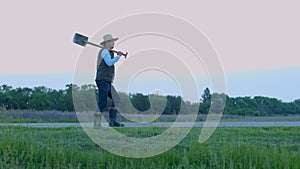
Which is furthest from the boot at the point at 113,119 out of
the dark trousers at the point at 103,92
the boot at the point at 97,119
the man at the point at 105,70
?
the boot at the point at 97,119

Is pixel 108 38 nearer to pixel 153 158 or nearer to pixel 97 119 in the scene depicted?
pixel 97 119

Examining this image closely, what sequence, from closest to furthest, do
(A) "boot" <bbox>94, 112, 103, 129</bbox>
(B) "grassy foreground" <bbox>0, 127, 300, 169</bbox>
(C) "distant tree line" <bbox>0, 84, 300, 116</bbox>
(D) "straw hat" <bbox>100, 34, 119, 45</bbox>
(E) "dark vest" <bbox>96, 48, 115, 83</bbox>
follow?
(B) "grassy foreground" <bbox>0, 127, 300, 169</bbox>, (A) "boot" <bbox>94, 112, 103, 129</bbox>, (D) "straw hat" <bbox>100, 34, 119, 45</bbox>, (E) "dark vest" <bbox>96, 48, 115, 83</bbox>, (C) "distant tree line" <bbox>0, 84, 300, 116</bbox>

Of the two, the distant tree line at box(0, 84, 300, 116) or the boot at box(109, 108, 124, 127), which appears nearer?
the boot at box(109, 108, 124, 127)

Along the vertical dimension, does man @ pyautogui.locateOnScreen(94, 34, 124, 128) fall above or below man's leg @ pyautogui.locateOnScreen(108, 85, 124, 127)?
above

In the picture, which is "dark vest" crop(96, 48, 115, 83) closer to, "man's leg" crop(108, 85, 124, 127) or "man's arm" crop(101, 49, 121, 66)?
"man's arm" crop(101, 49, 121, 66)

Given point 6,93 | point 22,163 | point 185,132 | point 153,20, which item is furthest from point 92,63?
point 6,93

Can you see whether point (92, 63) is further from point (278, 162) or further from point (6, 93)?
point (6, 93)

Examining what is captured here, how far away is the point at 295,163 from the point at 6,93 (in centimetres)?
2861

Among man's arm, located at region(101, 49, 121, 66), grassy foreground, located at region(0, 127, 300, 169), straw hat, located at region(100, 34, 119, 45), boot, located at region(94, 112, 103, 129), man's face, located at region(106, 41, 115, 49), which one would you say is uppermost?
straw hat, located at region(100, 34, 119, 45)

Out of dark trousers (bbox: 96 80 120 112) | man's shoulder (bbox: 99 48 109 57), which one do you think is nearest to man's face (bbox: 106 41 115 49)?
man's shoulder (bbox: 99 48 109 57)

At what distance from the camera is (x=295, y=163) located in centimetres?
583

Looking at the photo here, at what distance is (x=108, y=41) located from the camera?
939 cm

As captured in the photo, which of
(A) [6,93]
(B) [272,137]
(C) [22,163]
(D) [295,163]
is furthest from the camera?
(A) [6,93]

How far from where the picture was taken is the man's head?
928 cm
